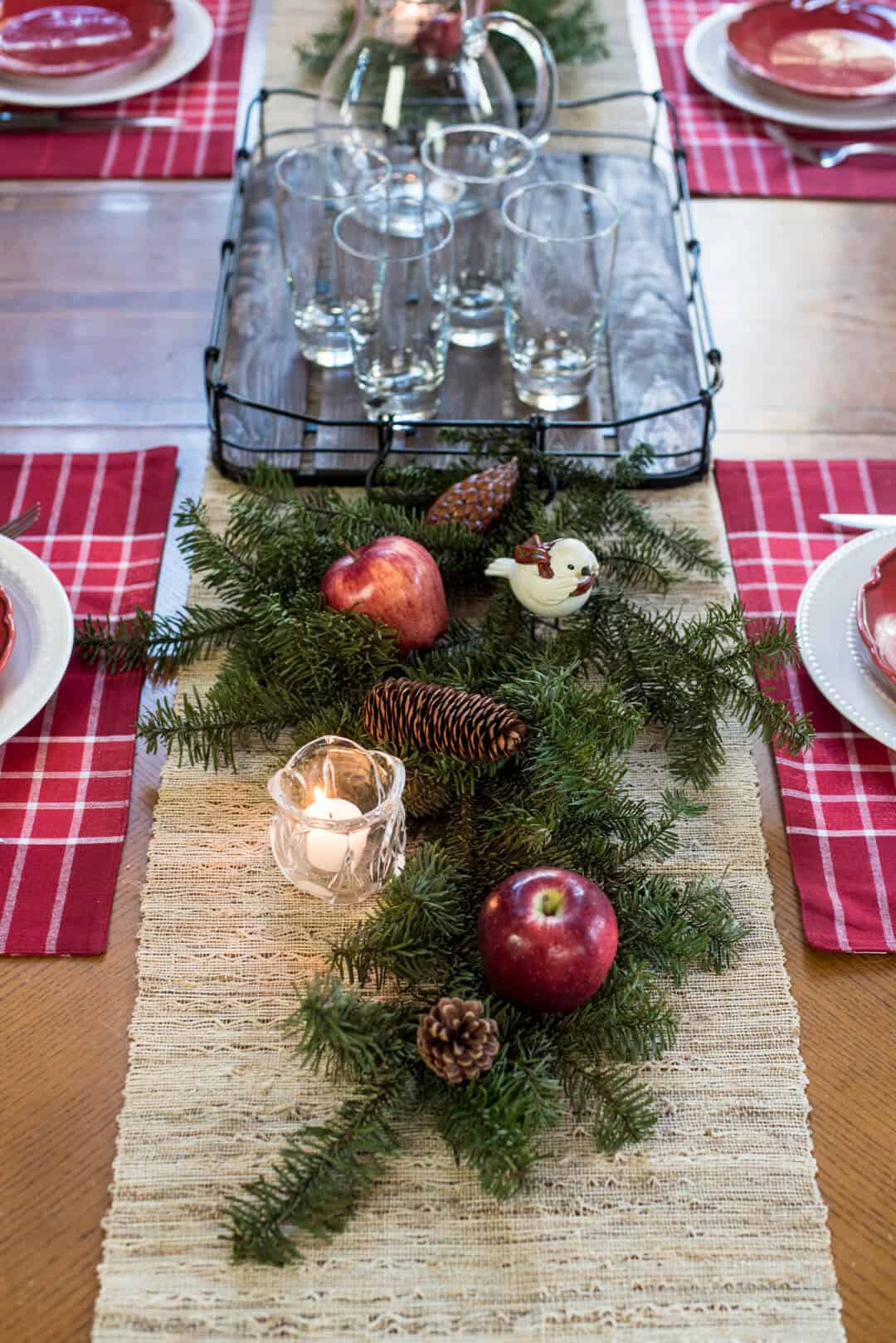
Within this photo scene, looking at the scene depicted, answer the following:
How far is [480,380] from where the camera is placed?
3.58ft

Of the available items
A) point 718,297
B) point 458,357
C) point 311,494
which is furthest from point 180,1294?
point 718,297

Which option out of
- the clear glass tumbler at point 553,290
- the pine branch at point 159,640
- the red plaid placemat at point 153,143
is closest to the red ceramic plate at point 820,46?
the clear glass tumbler at point 553,290

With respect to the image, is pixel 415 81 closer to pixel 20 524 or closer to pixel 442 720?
pixel 20 524

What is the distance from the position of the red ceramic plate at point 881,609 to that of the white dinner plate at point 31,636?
20.8 inches

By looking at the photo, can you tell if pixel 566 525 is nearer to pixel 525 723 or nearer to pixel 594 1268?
pixel 525 723

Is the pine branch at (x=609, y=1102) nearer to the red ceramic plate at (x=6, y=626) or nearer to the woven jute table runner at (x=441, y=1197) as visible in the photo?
the woven jute table runner at (x=441, y=1197)

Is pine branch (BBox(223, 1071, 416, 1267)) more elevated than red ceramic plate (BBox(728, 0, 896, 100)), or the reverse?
red ceramic plate (BBox(728, 0, 896, 100))

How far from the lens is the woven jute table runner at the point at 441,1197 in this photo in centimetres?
60

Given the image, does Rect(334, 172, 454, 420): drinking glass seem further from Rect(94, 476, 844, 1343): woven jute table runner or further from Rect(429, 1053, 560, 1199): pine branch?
Rect(429, 1053, 560, 1199): pine branch

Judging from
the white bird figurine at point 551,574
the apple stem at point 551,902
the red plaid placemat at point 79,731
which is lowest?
the red plaid placemat at point 79,731

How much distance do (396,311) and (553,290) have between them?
125mm

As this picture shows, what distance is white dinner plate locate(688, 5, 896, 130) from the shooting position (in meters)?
1.37

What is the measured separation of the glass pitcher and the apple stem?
0.78 meters

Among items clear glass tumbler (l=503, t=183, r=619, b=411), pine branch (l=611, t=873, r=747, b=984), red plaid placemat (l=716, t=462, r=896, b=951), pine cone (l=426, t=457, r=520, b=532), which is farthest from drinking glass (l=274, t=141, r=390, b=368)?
pine branch (l=611, t=873, r=747, b=984)
